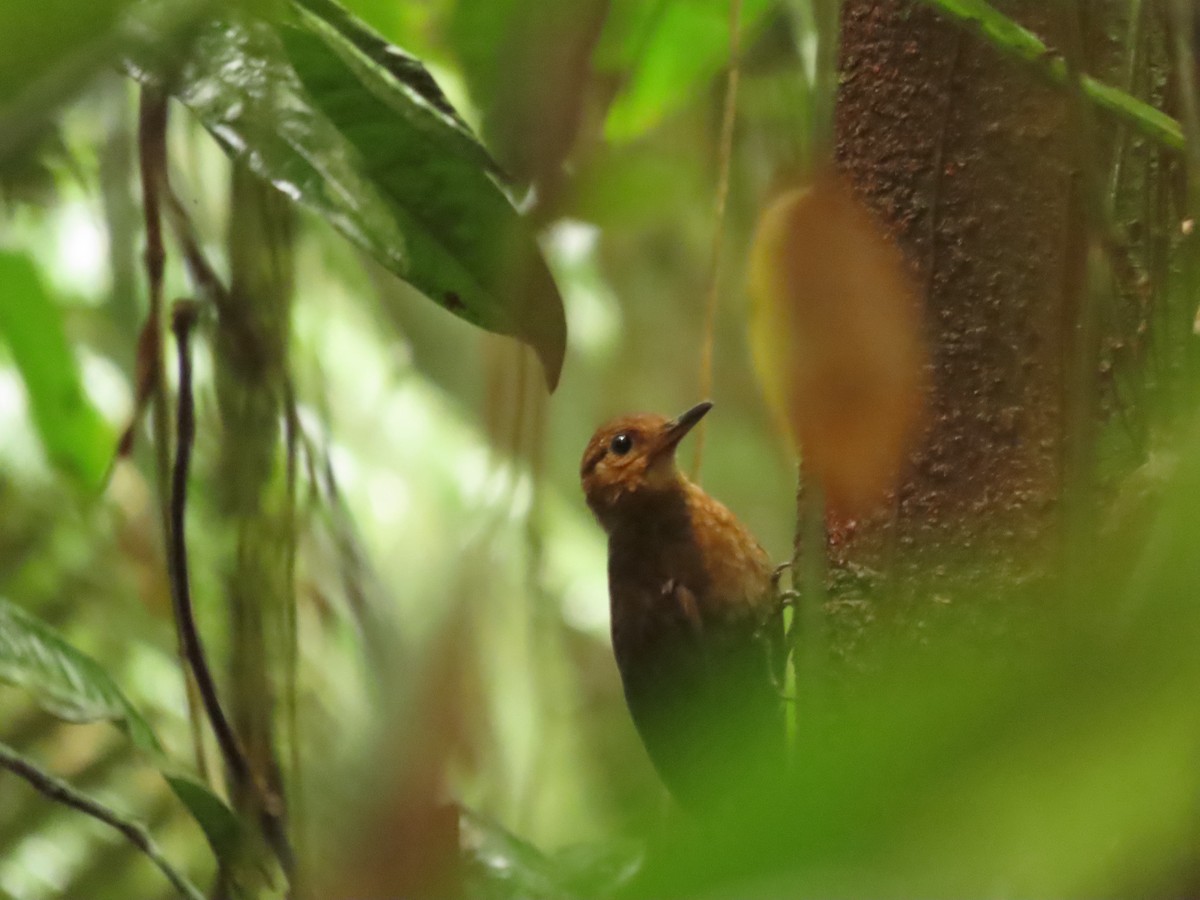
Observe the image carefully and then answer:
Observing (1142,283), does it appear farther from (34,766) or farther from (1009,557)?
(34,766)

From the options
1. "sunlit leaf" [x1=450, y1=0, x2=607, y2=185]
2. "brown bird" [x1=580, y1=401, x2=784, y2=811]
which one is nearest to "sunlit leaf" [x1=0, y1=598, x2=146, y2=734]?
"sunlit leaf" [x1=450, y1=0, x2=607, y2=185]

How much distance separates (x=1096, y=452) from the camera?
1.18 metres

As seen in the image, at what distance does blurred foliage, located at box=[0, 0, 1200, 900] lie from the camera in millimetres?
314

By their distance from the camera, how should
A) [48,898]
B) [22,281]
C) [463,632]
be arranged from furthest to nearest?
[48,898] < [22,281] < [463,632]

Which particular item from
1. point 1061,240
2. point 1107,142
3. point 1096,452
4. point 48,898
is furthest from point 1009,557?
point 48,898

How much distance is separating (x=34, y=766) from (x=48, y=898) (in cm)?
132

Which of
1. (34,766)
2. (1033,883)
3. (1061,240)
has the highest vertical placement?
(1061,240)

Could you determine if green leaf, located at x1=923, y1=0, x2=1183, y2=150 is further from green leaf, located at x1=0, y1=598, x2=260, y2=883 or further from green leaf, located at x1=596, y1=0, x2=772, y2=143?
green leaf, located at x1=0, y1=598, x2=260, y2=883

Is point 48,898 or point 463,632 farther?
point 48,898

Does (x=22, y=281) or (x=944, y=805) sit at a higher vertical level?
(x=22, y=281)

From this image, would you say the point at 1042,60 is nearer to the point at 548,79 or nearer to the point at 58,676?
the point at 548,79

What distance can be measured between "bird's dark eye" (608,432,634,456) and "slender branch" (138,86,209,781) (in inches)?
42.9

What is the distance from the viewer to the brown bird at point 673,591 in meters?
2.35

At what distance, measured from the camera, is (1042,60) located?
1019 millimetres
